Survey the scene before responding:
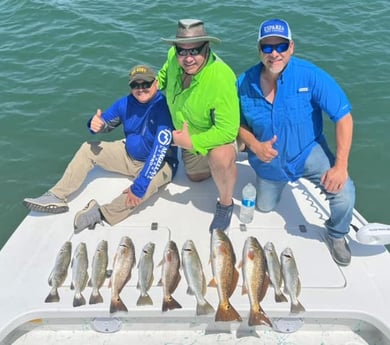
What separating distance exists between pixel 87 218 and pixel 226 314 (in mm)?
1800

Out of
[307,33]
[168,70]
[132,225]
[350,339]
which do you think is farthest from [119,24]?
[350,339]

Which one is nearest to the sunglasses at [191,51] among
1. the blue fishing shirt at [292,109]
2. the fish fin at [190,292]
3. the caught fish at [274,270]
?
the blue fishing shirt at [292,109]

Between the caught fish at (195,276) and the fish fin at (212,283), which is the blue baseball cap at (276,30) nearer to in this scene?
the caught fish at (195,276)

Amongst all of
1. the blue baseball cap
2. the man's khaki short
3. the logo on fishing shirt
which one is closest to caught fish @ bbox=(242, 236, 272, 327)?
the man's khaki short

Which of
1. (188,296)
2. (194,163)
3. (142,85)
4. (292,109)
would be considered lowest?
(188,296)

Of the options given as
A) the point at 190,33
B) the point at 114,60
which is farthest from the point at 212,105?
the point at 114,60

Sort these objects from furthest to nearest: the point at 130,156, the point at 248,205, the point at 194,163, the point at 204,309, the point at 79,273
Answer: the point at 130,156
the point at 194,163
the point at 248,205
the point at 79,273
the point at 204,309

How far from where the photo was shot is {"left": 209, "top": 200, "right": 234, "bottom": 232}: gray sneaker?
4.16 metres

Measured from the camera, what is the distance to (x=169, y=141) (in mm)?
4270

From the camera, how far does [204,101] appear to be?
3812mm

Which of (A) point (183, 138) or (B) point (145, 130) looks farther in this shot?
(B) point (145, 130)

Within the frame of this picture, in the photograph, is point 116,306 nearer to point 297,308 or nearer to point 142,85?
point 297,308

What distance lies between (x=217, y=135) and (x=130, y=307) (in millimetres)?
1674

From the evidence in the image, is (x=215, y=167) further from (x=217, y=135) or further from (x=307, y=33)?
(x=307, y=33)
